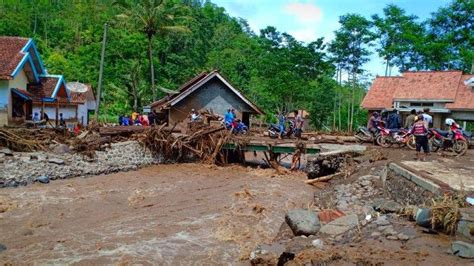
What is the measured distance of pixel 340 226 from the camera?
28.3 ft

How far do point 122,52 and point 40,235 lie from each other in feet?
104

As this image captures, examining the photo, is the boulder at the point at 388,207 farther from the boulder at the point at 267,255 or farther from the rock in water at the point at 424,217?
the boulder at the point at 267,255

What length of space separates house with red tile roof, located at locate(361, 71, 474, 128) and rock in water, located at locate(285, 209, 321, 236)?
23.5 meters

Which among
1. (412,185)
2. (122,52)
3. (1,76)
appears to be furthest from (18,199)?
(122,52)

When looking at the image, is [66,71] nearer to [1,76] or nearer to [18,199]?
[1,76]

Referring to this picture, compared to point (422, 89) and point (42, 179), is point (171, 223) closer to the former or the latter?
point (42, 179)

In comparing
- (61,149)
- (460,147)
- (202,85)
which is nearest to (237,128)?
(202,85)

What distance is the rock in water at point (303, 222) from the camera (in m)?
8.95

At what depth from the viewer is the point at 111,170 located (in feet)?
64.9

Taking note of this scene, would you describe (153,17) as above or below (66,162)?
above

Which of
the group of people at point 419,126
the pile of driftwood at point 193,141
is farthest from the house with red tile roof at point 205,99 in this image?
the group of people at point 419,126

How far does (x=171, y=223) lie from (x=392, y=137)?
38.0ft

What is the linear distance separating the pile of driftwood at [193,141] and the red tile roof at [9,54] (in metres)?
7.68

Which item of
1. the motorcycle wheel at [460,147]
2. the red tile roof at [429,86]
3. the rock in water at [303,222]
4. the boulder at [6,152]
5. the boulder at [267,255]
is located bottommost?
the boulder at [267,255]
